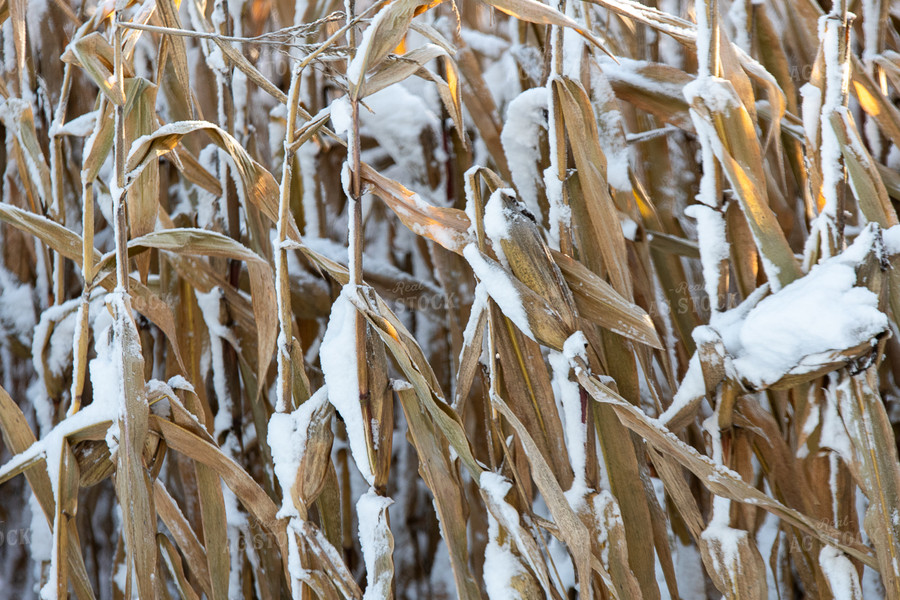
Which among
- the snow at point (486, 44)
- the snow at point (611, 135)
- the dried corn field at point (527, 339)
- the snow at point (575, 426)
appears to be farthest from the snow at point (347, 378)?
the snow at point (486, 44)

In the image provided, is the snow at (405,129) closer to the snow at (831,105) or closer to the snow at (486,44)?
the snow at (486,44)

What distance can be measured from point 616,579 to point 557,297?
0.54ft

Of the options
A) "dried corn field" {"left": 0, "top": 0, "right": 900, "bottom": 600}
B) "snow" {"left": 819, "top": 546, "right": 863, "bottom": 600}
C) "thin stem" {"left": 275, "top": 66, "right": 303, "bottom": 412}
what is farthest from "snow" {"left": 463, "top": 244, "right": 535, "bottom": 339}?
"snow" {"left": 819, "top": 546, "right": 863, "bottom": 600}

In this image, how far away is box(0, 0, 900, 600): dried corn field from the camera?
1.19ft

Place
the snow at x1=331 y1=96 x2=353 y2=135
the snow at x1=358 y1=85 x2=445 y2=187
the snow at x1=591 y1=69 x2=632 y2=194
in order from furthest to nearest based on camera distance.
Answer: the snow at x1=358 y1=85 x2=445 y2=187 → the snow at x1=591 y1=69 x2=632 y2=194 → the snow at x1=331 y1=96 x2=353 y2=135

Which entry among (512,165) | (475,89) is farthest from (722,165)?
(475,89)

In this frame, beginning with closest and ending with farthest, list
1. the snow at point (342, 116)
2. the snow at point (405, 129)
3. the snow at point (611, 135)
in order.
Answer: the snow at point (342, 116), the snow at point (611, 135), the snow at point (405, 129)

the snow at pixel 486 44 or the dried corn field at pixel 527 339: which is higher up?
the snow at pixel 486 44

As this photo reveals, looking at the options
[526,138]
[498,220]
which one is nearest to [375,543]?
[498,220]

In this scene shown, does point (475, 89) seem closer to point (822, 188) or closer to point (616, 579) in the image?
point (822, 188)

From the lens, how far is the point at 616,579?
371 mm

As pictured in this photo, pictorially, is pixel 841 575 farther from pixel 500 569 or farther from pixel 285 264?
pixel 285 264

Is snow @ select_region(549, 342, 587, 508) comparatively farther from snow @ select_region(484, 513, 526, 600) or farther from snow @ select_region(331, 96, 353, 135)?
snow @ select_region(331, 96, 353, 135)

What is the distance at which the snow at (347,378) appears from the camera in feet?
1.19
